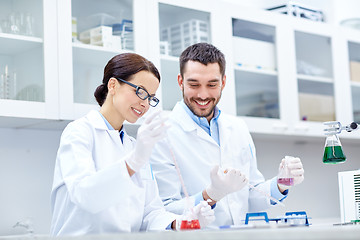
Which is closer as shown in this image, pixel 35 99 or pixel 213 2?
pixel 35 99

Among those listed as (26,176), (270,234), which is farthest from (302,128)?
(270,234)

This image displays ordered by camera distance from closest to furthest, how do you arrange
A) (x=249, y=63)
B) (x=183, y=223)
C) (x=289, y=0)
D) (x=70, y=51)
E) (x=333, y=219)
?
(x=183, y=223) → (x=70, y=51) → (x=249, y=63) → (x=289, y=0) → (x=333, y=219)

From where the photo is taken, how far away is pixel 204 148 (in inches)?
89.1

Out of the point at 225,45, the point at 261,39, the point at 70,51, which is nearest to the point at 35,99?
the point at 70,51

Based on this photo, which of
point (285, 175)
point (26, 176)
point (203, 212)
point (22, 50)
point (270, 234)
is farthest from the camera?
point (26, 176)

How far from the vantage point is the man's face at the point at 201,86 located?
7.32 ft

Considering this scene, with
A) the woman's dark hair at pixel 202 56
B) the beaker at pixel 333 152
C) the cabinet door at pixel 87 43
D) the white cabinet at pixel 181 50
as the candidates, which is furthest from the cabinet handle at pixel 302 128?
the beaker at pixel 333 152

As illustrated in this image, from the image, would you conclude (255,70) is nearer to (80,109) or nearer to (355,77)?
(355,77)

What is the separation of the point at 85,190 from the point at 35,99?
0.92 metres

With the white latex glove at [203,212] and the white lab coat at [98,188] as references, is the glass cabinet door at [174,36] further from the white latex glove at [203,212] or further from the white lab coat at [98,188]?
the white latex glove at [203,212]

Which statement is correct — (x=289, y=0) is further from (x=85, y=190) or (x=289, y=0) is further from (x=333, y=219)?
(x=85, y=190)

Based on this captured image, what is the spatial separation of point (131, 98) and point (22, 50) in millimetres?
777

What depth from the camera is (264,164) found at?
3.47 metres

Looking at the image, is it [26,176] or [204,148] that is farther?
[26,176]
